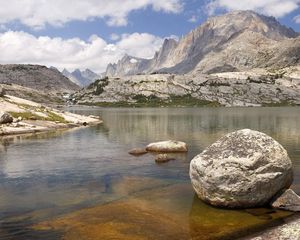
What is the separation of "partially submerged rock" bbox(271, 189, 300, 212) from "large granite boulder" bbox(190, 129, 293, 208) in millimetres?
612

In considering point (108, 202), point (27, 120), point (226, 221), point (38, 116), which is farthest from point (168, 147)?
point (38, 116)

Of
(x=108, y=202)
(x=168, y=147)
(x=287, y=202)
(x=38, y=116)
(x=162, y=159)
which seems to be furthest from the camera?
(x=38, y=116)

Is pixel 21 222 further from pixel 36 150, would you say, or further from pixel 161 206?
pixel 36 150

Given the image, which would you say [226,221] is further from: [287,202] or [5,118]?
[5,118]

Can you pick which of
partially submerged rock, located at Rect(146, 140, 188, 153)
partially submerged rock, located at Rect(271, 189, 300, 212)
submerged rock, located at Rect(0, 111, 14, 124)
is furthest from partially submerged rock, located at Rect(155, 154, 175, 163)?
submerged rock, located at Rect(0, 111, 14, 124)

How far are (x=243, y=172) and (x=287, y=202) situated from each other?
13.4 feet

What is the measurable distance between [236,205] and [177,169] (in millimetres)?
16548

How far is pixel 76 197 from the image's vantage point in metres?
34.4

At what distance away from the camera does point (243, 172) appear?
1181 inches

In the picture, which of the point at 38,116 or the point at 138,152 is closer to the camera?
the point at 138,152

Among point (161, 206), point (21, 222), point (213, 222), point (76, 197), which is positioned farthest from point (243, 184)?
point (21, 222)

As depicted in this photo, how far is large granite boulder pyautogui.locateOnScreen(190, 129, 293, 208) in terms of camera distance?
2984 centimetres

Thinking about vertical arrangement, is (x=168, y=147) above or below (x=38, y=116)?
below

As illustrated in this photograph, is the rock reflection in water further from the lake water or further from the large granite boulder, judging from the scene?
the large granite boulder
